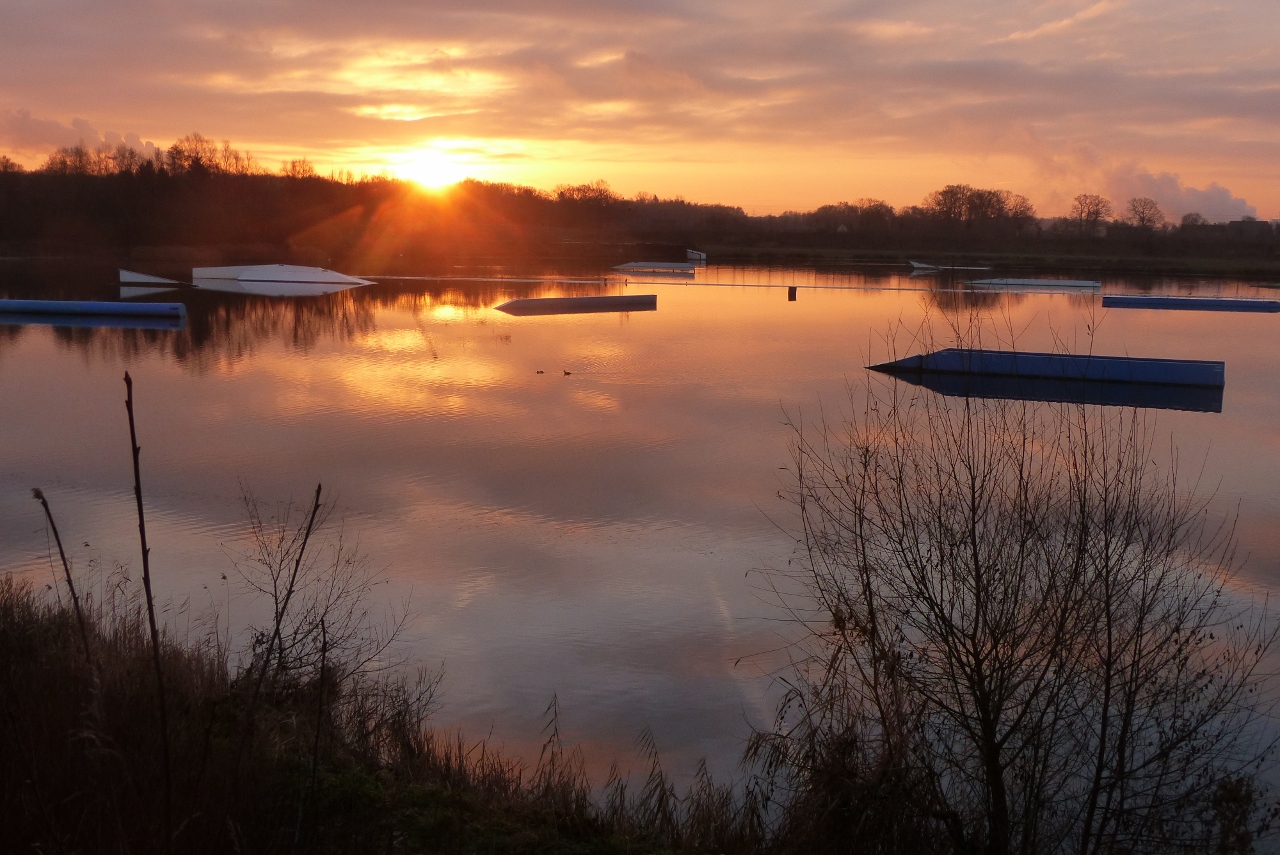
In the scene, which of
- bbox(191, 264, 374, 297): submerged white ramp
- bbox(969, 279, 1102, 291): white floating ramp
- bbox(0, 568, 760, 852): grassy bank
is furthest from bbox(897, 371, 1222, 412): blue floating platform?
bbox(191, 264, 374, 297): submerged white ramp

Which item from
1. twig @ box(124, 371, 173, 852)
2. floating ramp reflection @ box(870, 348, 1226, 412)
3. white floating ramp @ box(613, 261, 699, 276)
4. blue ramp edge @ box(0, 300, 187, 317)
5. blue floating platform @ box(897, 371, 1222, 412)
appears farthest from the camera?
white floating ramp @ box(613, 261, 699, 276)

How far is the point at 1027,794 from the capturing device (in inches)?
146

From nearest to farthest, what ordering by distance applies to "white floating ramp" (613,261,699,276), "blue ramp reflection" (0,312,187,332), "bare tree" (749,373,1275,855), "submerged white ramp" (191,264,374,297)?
"bare tree" (749,373,1275,855), "blue ramp reflection" (0,312,187,332), "submerged white ramp" (191,264,374,297), "white floating ramp" (613,261,699,276)

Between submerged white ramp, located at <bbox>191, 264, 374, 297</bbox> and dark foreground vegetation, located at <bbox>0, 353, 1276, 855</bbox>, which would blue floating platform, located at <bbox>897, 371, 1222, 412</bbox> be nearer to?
dark foreground vegetation, located at <bbox>0, 353, 1276, 855</bbox>

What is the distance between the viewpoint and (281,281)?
115 feet

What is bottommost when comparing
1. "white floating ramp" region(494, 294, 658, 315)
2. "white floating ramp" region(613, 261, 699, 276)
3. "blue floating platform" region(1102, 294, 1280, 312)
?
"white floating ramp" region(494, 294, 658, 315)

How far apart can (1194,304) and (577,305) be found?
1723cm

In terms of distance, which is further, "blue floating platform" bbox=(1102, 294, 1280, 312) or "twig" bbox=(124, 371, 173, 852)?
"blue floating platform" bbox=(1102, 294, 1280, 312)

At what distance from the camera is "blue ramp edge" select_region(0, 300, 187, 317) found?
76.4ft

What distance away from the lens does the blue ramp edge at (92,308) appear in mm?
23297

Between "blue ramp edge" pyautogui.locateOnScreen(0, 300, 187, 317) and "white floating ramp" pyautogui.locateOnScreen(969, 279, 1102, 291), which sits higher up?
"white floating ramp" pyautogui.locateOnScreen(969, 279, 1102, 291)

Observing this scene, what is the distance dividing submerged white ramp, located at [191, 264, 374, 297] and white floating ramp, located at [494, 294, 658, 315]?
9.62 m

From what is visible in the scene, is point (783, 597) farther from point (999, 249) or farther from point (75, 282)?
point (999, 249)

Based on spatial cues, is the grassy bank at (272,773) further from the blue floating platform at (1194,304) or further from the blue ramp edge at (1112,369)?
the blue floating platform at (1194,304)
